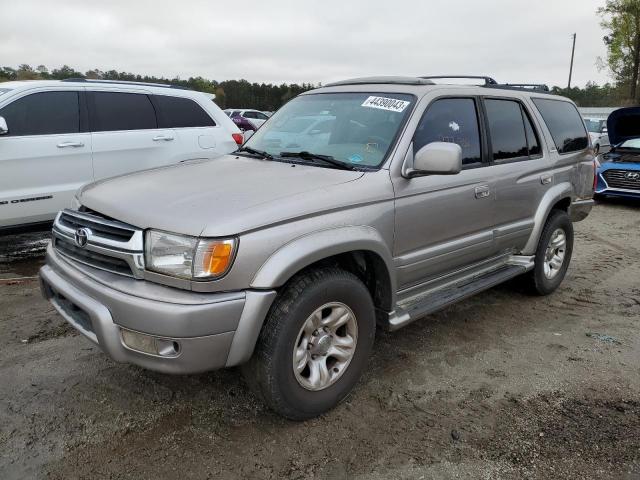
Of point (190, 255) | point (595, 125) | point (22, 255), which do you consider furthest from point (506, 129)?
point (595, 125)

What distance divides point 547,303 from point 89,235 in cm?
398

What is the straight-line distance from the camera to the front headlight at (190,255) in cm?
237

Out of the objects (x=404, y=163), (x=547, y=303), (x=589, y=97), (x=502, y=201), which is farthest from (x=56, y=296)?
(x=589, y=97)

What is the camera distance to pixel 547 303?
15.9ft

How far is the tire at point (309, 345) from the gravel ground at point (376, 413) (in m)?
0.19

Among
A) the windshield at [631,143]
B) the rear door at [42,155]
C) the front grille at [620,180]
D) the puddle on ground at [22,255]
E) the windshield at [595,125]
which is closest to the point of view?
the rear door at [42,155]

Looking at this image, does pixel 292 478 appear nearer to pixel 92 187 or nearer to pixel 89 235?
pixel 89 235

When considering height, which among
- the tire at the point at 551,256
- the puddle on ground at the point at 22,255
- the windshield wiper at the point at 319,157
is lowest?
the puddle on ground at the point at 22,255

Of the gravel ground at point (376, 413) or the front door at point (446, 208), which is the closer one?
the gravel ground at point (376, 413)

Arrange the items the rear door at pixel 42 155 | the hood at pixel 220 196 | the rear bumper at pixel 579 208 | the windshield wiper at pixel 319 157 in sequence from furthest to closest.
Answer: the rear door at pixel 42 155 → the rear bumper at pixel 579 208 → the windshield wiper at pixel 319 157 → the hood at pixel 220 196

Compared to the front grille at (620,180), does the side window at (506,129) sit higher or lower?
higher

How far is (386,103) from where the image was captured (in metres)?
3.46

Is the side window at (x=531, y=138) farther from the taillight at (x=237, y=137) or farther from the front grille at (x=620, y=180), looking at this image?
the front grille at (x=620, y=180)

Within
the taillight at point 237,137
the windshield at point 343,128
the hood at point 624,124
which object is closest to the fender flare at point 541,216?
the windshield at point 343,128
